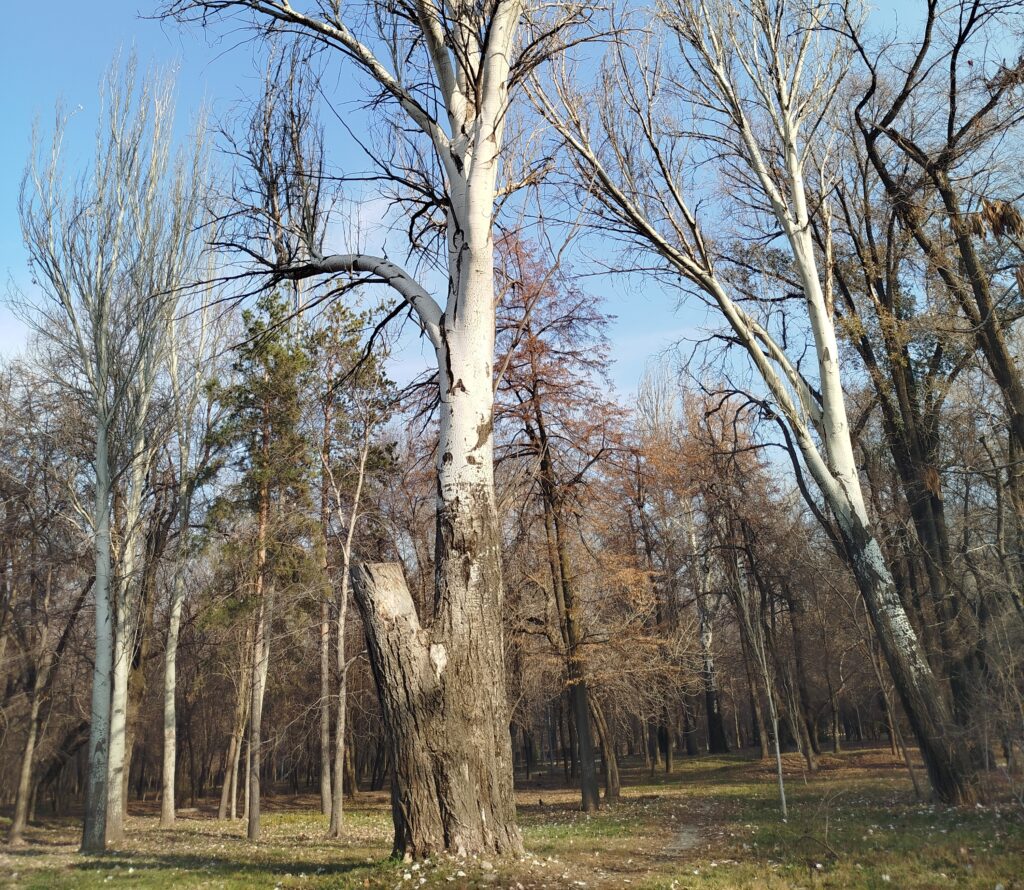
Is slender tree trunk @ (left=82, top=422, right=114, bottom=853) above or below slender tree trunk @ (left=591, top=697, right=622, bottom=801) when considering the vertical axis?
above

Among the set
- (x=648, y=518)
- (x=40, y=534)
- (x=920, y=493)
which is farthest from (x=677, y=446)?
(x=40, y=534)

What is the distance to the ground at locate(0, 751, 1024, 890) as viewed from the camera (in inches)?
200

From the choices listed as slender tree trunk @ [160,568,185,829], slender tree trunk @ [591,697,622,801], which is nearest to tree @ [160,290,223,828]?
slender tree trunk @ [160,568,185,829]

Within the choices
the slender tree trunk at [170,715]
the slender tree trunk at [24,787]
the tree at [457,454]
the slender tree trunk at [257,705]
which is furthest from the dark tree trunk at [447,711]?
the slender tree trunk at [24,787]

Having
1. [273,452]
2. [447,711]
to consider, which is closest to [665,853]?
[447,711]

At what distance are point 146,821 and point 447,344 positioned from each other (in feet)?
71.1

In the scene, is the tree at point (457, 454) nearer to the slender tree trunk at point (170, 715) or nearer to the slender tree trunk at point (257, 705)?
the slender tree trunk at point (257, 705)

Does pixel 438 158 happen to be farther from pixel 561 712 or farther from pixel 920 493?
pixel 561 712

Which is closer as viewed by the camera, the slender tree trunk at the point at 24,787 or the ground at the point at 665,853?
the ground at the point at 665,853

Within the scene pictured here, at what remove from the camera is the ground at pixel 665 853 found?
200 inches

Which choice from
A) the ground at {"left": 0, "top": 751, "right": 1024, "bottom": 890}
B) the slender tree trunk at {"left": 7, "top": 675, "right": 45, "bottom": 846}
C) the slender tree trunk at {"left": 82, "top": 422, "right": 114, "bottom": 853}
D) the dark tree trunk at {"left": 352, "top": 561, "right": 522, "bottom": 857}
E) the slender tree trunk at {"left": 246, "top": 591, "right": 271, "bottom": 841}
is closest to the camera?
the dark tree trunk at {"left": 352, "top": 561, "right": 522, "bottom": 857}

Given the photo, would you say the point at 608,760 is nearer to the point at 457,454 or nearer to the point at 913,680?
the point at 913,680

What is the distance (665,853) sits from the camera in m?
7.65

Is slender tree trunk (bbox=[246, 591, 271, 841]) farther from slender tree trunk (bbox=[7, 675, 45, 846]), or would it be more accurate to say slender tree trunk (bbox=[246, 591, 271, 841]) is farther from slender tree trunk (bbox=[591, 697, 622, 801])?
slender tree trunk (bbox=[591, 697, 622, 801])
